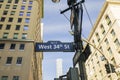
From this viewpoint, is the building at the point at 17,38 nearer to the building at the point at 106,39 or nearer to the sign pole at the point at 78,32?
the building at the point at 106,39

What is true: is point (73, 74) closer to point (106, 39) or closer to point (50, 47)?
point (50, 47)

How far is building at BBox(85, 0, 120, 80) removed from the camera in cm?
2888

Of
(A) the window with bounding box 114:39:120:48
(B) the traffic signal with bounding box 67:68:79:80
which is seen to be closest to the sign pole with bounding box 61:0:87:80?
(B) the traffic signal with bounding box 67:68:79:80

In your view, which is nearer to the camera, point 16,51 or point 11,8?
point 16,51

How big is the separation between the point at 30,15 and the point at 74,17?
133 feet

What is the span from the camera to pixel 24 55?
35.2m

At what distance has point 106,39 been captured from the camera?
3319cm

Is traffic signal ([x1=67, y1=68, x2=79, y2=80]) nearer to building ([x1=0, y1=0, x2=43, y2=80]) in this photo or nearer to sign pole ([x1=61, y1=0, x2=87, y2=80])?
sign pole ([x1=61, y1=0, x2=87, y2=80])

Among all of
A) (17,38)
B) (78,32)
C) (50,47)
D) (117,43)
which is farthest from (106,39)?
(78,32)

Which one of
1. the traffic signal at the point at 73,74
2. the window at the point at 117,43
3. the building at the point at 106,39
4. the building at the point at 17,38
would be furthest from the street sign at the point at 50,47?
the building at the point at 17,38

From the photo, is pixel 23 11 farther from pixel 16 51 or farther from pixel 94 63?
pixel 94 63

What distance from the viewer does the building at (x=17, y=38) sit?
1296 inches

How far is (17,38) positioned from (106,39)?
18.3 meters

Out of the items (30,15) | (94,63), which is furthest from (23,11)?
(94,63)
